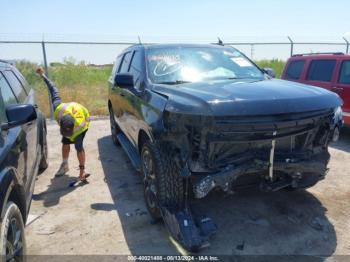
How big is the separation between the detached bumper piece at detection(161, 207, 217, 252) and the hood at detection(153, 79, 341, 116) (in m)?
0.99

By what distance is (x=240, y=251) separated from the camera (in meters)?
3.18

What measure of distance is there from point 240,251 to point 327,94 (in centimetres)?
176

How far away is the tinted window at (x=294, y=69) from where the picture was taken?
7.92 m

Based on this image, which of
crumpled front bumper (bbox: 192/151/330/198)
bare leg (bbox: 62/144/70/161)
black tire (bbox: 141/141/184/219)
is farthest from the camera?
bare leg (bbox: 62/144/70/161)

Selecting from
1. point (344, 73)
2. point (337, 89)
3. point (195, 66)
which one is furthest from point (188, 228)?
point (344, 73)

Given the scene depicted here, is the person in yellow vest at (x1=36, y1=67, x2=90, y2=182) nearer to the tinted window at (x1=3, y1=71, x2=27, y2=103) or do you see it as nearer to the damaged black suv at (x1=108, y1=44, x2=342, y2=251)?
the tinted window at (x1=3, y1=71, x2=27, y2=103)

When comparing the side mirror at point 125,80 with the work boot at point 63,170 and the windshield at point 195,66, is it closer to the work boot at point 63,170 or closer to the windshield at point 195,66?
the windshield at point 195,66

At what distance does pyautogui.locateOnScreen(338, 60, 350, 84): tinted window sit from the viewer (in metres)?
6.80

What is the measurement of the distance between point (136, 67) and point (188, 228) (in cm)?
243

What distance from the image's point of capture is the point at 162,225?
365 centimetres

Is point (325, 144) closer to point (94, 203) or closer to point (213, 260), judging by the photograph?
point (213, 260)

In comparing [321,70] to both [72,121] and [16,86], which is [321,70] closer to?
[72,121]

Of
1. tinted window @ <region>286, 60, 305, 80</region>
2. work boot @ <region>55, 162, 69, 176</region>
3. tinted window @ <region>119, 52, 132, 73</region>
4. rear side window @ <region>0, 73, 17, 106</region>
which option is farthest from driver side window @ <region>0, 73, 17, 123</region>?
tinted window @ <region>286, 60, 305, 80</region>

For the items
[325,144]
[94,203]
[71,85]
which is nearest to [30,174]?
[94,203]
